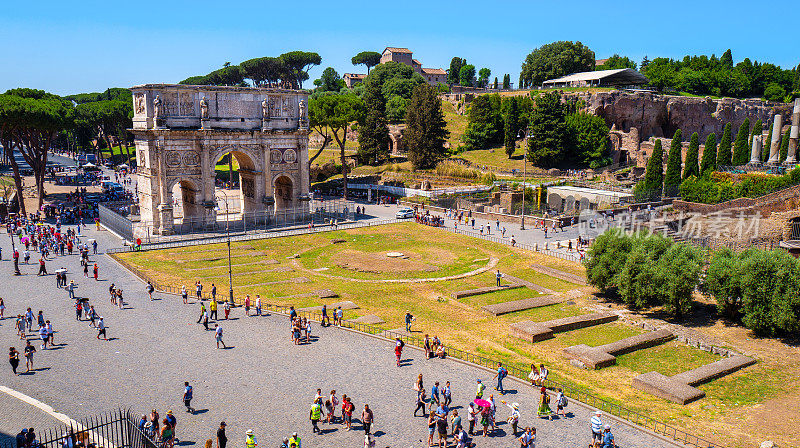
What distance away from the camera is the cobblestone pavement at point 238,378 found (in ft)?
60.5

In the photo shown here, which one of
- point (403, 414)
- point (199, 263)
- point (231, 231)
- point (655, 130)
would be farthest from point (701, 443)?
point (655, 130)

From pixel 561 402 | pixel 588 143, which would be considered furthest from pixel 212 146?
pixel 588 143

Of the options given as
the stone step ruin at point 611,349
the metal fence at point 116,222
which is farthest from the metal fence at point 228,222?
the stone step ruin at point 611,349

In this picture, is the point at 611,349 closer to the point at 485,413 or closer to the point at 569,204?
the point at 485,413

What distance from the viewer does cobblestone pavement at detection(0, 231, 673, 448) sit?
60.5 ft

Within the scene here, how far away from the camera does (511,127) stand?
8431cm

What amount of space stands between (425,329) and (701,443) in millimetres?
13077

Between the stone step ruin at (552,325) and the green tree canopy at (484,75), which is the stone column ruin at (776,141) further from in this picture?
the green tree canopy at (484,75)

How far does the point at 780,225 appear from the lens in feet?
144

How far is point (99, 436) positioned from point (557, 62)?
98583 mm

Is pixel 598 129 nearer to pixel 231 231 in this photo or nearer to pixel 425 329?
pixel 231 231

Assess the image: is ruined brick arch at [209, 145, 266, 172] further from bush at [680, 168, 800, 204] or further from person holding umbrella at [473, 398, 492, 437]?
person holding umbrella at [473, 398, 492, 437]

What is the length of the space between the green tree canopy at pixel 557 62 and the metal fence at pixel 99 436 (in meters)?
→ 97.1

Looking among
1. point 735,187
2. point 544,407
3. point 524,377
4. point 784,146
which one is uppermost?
point 784,146
